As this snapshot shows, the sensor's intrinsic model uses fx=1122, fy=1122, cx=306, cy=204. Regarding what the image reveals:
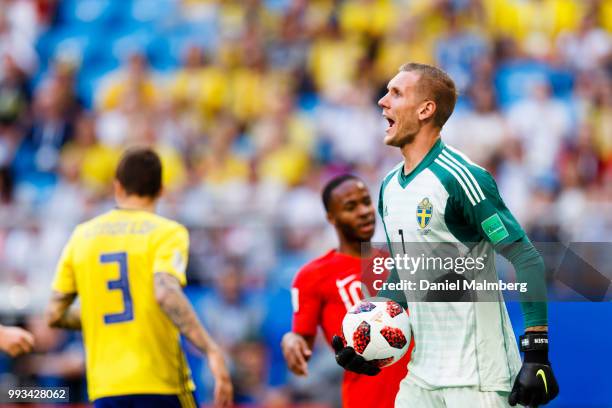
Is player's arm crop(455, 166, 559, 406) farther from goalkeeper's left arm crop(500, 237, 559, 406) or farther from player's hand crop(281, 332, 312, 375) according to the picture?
player's hand crop(281, 332, 312, 375)

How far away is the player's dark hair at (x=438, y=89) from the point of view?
17.9 ft

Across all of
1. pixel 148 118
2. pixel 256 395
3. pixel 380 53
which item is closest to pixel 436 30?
pixel 380 53

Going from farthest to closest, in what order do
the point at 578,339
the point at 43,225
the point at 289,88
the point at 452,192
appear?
the point at 289,88 < the point at 43,225 < the point at 578,339 < the point at 452,192

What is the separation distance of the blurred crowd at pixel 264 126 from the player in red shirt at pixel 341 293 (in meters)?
3.37

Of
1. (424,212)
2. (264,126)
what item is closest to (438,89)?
(424,212)

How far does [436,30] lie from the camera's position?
1407 cm

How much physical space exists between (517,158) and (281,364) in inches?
138

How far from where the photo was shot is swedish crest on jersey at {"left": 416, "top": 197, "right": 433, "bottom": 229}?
528 cm

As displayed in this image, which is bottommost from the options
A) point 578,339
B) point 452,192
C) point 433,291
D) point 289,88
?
point 578,339

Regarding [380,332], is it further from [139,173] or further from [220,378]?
[139,173]

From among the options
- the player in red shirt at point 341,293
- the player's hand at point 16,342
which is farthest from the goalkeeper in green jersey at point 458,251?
the player's hand at point 16,342

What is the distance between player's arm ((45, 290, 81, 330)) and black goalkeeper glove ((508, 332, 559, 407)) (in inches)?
119

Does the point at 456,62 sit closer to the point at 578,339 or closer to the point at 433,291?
the point at 578,339

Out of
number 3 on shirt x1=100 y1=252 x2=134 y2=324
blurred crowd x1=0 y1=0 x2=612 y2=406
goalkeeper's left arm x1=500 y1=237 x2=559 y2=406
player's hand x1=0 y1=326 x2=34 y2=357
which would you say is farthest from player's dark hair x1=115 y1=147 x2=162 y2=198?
blurred crowd x1=0 y1=0 x2=612 y2=406
